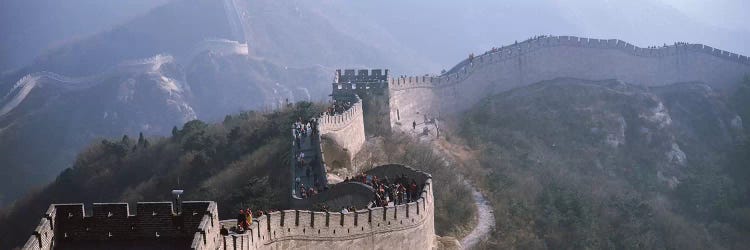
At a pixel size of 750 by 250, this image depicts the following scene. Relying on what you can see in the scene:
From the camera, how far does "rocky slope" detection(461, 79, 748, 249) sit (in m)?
32.5

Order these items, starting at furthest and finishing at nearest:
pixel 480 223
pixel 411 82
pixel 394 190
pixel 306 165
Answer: pixel 411 82 < pixel 480 223 < pixel 306 165 < pixel 394 190

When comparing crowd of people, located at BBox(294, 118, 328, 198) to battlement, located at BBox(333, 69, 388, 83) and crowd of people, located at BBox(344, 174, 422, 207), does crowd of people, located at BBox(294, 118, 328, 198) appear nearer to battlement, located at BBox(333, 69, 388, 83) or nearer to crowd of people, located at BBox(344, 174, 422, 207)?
crowd of people, located at BBox(344, 174, 422, 207)

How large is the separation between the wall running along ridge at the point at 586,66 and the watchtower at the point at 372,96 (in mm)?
6726

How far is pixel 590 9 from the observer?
465 ft

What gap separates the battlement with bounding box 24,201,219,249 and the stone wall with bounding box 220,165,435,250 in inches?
34.1

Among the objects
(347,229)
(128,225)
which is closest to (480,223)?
(347,229)

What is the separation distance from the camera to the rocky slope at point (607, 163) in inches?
1278

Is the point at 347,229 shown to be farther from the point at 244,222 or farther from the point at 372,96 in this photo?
the point at 372,96

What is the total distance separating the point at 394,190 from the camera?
2139cm

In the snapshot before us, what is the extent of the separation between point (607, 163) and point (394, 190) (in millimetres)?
24369

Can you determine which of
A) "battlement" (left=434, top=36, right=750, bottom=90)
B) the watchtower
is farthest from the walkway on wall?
"battlement" (left=434, top=36, right=750, bottom=90)

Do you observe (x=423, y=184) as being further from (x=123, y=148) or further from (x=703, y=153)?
(x=703, y=153)

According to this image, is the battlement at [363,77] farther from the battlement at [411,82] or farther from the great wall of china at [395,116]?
the battlement at [411,82]

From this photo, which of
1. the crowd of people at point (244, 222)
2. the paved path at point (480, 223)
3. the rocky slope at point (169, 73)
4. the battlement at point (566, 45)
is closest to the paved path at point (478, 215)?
the paved path at point (480, 223)
